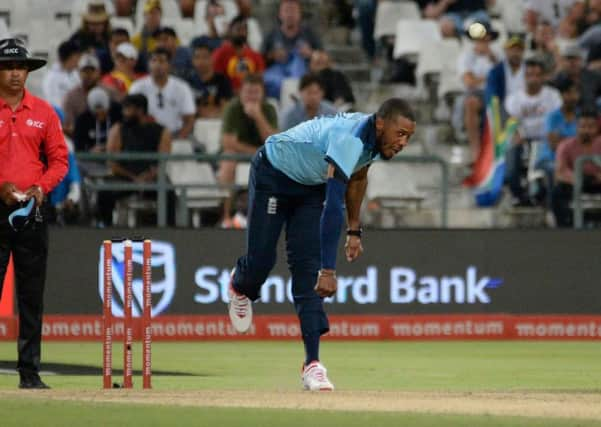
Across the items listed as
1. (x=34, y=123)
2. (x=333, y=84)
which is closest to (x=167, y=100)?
(x=333, y=84)

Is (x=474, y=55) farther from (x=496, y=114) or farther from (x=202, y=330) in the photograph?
(x=202, y=330)

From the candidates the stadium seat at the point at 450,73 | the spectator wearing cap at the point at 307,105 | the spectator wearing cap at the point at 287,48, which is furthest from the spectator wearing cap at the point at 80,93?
the stadium seat at the point at 450,73

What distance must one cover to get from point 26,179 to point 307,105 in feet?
26.2

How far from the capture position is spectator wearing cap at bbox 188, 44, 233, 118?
19438 millimetres

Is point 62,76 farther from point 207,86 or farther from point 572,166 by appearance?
point 572,166

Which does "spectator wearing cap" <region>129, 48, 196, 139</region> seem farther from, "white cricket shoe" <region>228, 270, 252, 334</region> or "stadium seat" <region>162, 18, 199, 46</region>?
"white cricket shoe" <region>228, 270, 252, 334</region>

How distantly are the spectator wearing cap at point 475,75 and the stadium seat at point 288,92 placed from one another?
203 centimetres

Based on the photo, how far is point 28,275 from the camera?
410 inches

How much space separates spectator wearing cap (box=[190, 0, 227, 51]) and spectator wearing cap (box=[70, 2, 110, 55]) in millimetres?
1037

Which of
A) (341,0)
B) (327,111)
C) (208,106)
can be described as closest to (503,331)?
(327,111)

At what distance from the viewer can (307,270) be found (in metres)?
10.4

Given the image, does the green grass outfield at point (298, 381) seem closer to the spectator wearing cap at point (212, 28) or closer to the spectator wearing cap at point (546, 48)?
the spectator wearing cap at point (212, 28)

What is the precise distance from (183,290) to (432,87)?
5.69 m

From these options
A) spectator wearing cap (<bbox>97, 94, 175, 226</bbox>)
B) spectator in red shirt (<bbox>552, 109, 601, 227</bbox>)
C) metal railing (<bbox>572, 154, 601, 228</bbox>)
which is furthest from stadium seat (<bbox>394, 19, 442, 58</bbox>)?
spectator wearing cap (<bbox>97, 94, 175, 226</bbox>)
